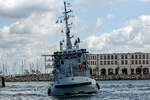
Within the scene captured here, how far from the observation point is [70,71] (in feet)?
282

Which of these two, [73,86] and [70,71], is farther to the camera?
[70,71]

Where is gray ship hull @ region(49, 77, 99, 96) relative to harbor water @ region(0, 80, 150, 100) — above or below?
above

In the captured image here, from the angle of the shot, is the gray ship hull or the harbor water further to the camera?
the harbor water

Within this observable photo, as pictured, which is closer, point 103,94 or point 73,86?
point 73,86

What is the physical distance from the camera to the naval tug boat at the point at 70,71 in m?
77.8

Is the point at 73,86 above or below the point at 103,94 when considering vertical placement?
above

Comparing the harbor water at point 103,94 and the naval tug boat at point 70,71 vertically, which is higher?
the naval tug boat at point 70,71

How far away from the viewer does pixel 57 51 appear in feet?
289

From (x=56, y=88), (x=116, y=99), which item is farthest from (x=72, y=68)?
(x=116, y=99)

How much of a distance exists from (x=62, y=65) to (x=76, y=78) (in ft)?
30.8

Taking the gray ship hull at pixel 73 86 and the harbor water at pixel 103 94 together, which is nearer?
the gray ship hull at pixel 73 86

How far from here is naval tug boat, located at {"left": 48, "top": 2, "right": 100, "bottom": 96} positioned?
77.8 metres

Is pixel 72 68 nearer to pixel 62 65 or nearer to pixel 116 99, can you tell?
pixel 62 65

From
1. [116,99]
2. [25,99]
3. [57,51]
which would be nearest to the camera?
[116,99]
